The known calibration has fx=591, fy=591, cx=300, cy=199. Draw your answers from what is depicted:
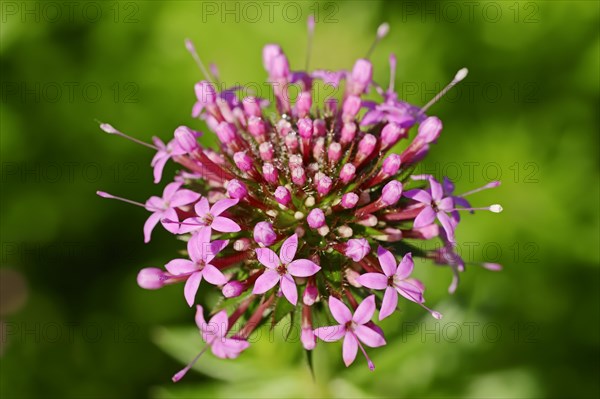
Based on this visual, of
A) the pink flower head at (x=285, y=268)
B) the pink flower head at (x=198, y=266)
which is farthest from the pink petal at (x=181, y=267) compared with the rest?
the pink flower head at (x=285, y=268)

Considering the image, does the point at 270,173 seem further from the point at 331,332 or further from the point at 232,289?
the point at 331,332

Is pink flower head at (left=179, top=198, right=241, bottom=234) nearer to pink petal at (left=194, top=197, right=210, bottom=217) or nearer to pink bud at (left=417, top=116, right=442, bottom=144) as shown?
pink petal at (left=194, top=197, right=210, bottom=217)

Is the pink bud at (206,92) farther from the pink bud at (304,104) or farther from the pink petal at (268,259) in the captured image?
the pink petal at (268,259)

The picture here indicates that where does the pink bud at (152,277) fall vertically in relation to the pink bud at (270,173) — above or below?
below

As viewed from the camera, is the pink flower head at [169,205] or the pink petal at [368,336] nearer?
the pink petal at [368,336]

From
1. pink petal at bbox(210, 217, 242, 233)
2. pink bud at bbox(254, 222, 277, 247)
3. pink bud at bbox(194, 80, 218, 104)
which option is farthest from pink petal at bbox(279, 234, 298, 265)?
pink bud at bbox(194, 80, 218, 104)

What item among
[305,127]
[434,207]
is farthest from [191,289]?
[434,207]
